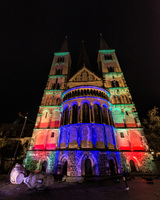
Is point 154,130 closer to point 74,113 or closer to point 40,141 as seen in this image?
point 74,113

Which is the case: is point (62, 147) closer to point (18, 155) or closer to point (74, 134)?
point (74, 134)

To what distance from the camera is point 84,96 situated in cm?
2144

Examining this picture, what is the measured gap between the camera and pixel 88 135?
17844 mm

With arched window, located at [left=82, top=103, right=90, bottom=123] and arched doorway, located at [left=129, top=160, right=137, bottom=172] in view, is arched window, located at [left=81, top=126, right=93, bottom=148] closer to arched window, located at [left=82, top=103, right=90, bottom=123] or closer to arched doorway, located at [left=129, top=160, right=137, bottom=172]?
arched window, located at [left=82, top=103, right=90, bottom=123]

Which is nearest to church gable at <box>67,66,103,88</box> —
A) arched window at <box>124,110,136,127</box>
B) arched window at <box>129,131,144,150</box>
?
arched window at <box>124,110,136,127</box>

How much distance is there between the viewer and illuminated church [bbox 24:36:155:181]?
54.1 ft

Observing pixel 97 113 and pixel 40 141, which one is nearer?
pixel 97 113

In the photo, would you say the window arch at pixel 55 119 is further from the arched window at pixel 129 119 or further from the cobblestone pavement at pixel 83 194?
the arched window at pixel 129 119

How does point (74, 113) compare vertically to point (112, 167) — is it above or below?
above

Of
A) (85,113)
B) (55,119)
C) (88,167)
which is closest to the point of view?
(88,167)

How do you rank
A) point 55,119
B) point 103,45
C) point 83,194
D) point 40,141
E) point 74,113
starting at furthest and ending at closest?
1. point 103,45
2. point 55,119
3. point 40,141
4. point 74,113
5. point 83,194

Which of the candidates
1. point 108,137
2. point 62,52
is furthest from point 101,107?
point 62,52

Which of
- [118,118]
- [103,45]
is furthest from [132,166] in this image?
[103,45]

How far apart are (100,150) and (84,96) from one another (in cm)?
1042
